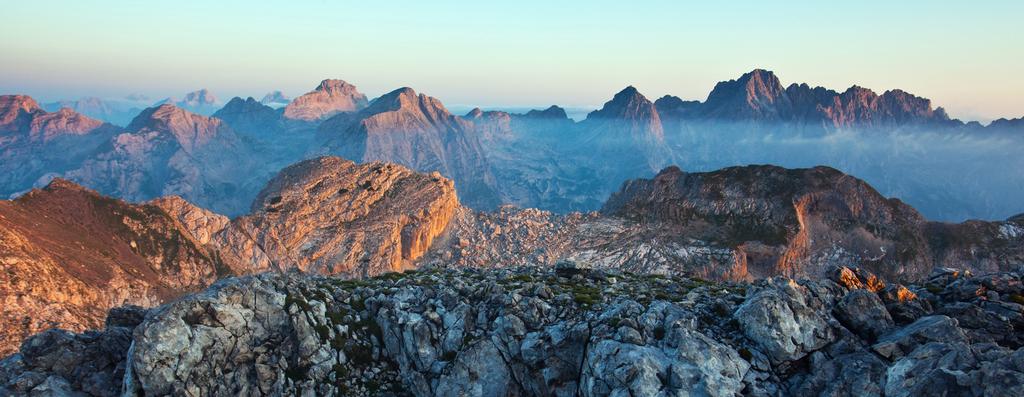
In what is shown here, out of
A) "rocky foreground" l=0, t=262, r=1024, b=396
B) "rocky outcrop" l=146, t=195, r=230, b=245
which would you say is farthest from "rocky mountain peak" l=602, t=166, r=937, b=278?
"rocky outcrop" l=146, t=195, r=230, b=245

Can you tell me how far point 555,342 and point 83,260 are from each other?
4071 inches

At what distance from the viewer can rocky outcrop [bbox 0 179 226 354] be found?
7725 centimetres

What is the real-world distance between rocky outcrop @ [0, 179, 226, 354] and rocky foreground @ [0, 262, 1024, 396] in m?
53.4

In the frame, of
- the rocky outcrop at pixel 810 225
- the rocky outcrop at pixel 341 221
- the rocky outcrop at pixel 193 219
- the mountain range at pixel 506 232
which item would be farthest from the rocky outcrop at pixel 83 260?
the rocky outcrop at pixel 810 225

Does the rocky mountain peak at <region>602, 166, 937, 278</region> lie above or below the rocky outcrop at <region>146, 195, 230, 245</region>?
above

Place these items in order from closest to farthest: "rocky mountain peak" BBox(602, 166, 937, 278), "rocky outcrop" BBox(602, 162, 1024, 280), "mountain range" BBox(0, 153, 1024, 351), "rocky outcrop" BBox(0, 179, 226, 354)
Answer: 1. "rocky outcrop" BBox(0, 179, 226, 354)
2. "mountain range" BBox(0, 153, 1024, 351)
3. "rocky outcrop" BBox(602, 162, 1024, 280)
4. "rocky mountain peak" BBox(602, 166, 937, 278)

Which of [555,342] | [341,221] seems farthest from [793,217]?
[555,342]

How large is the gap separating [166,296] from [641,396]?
10825 cm

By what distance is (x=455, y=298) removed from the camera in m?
43.6

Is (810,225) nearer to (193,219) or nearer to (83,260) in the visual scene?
(193,219)

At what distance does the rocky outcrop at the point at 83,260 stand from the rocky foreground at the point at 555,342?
53360 mm

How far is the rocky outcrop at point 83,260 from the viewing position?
7725 cm

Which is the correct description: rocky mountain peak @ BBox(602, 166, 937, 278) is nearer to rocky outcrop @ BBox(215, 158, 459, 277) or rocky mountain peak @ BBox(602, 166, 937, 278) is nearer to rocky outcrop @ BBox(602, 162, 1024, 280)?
rocky outcrop @ BBox(602, 162, 1024, 280)

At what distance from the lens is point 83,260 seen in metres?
97.6
